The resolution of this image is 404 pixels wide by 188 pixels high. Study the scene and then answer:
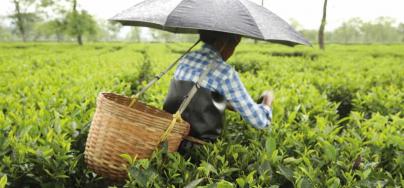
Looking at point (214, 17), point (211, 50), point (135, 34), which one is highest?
point (214, 17)

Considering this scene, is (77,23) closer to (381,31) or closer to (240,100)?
(240,100)

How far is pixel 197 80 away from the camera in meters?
2.35

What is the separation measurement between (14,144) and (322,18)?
23.8 m

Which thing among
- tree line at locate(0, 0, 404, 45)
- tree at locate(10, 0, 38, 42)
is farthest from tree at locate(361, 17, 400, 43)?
tree at locate(10, 0, 38, 42)

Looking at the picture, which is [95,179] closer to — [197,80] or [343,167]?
[197,80]

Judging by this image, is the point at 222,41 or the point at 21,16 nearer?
the point at 222,41

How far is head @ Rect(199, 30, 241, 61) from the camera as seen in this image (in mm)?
2604

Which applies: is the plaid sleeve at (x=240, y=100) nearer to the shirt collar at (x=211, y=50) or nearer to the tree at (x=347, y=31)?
the shirt collar at (x=211, y=50)

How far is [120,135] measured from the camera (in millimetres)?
2047

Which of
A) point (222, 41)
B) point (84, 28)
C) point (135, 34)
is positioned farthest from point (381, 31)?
point (222, 41)

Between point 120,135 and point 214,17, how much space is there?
870 mm

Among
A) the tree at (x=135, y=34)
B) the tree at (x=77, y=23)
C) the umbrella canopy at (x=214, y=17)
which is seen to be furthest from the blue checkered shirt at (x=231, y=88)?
the tree at (x=135, y=34)

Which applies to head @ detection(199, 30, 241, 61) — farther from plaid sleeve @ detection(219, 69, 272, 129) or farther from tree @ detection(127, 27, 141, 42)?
tree @ detection(127, 27, 141, 42)

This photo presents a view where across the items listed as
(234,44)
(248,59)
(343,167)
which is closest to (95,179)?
(234,44)
